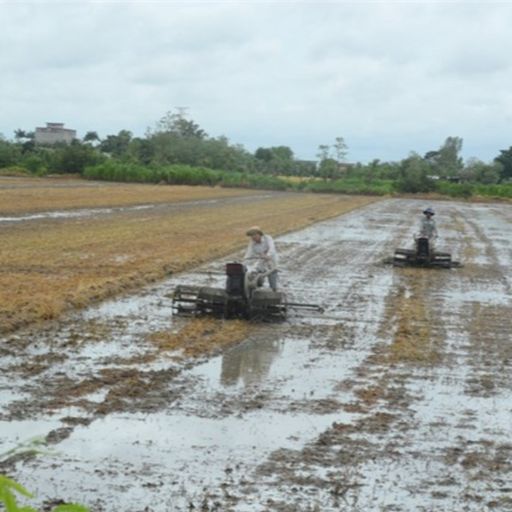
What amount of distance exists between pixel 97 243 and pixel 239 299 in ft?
39.3

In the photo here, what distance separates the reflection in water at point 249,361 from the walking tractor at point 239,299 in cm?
112

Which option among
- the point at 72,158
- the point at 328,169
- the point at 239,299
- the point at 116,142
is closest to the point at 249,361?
the point at 239,299

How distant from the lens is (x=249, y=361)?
10953 mm

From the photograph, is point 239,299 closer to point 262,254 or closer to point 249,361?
point 262,254

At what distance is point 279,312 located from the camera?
45.6 feet

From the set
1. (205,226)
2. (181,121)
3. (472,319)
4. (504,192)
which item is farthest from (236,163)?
(472,319)

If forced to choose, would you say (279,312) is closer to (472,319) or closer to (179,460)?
(472,319)

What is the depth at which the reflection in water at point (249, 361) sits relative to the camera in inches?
396

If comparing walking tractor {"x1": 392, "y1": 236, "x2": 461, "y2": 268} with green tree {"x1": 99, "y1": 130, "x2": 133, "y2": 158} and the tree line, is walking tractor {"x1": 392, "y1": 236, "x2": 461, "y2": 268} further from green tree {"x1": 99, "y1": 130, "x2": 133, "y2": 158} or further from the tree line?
green tree {"x1": 99, "y1": 130, "x2": 133, "y2": 158}

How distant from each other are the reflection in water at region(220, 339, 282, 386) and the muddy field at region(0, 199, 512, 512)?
3 centimetres

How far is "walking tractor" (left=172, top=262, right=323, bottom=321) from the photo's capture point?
1316 cm

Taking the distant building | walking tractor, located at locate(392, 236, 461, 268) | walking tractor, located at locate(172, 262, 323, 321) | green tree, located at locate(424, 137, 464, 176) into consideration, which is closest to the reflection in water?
walking tractor, located at locate(172, 262, 323, 321)

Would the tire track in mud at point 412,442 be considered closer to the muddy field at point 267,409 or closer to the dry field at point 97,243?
the muddy field at point 267,409

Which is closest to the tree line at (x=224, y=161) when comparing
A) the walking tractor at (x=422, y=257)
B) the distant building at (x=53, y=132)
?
the distant building at (x=53, y=132)
